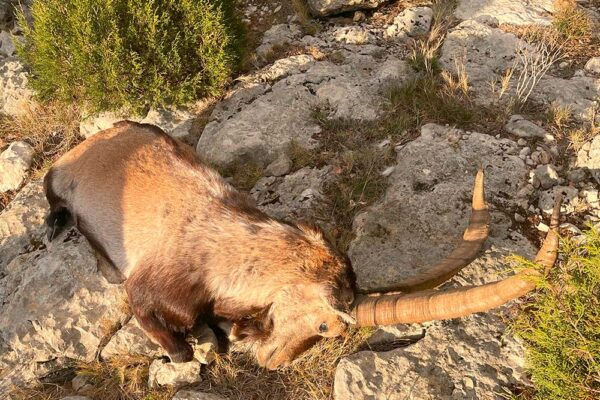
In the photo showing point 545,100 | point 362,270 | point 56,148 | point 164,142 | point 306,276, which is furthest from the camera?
point 56,148

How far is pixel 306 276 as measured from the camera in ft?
12.4

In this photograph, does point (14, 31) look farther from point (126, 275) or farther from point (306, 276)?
point (306, 276)

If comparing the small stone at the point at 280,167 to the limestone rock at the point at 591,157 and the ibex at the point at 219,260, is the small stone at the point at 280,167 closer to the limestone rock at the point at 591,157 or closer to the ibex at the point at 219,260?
the ibex at the point at 219,260

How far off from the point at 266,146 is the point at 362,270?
2335mm

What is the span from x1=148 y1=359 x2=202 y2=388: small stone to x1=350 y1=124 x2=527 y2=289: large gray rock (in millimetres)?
1740

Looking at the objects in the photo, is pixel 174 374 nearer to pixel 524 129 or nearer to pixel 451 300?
pixel 451 300

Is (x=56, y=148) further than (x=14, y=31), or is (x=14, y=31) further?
(x=14, y=31)

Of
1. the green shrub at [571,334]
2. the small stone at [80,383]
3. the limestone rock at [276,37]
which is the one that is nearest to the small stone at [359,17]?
the limestone rock at [276,37]

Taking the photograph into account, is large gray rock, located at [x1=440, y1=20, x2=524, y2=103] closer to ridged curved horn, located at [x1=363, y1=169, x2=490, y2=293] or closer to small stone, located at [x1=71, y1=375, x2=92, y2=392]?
ridged curved horn, located at [x1=363, y1=169, x2=490, y2=293]

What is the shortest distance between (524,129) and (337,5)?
149 inches

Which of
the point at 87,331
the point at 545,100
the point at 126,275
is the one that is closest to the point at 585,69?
the point at 545,100

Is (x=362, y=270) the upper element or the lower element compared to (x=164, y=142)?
lower

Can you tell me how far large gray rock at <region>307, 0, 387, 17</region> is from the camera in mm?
7934

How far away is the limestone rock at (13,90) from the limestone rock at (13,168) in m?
0.94
